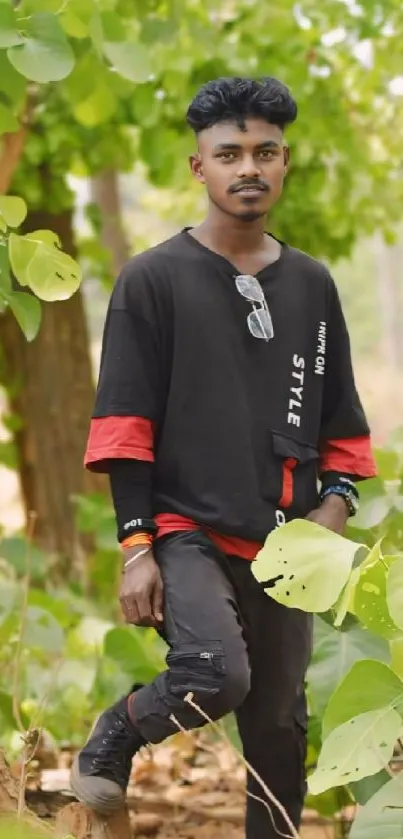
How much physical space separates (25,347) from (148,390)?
362cm

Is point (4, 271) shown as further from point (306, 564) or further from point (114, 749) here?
point (114, 749)

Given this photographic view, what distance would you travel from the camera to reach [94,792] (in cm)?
244

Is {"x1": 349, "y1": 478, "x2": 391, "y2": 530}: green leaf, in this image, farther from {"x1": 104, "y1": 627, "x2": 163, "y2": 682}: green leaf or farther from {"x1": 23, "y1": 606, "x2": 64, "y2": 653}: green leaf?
{"x1": 23, "y1": 606, "x2": 64, "y2": 653}: green leaf

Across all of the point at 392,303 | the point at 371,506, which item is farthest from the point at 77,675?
the point at 392,303

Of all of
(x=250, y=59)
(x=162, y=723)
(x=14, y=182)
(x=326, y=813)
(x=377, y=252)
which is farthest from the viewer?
(x=377, y=252)

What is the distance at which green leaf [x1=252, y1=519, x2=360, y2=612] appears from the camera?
1.93m

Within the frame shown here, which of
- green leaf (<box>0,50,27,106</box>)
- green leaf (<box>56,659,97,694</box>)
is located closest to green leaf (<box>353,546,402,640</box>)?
green leaf (<box>0,50,27,106</box>)

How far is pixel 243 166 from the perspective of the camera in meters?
2.38

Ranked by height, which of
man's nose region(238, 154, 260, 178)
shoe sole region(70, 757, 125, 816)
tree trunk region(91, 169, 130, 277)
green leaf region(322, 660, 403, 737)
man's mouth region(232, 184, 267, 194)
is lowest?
shoe sole region(70, 757, 125, 816)

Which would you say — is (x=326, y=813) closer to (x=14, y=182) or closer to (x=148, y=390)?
(x=148, y=390)

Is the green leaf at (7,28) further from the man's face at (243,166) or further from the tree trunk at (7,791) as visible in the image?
the tree trunk at (7,791)

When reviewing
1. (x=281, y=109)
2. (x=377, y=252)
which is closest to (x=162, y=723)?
(x=281, y=109)

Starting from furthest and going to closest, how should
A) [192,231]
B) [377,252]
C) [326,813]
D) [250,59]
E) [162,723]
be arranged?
[377,252], [250,59], [326,813], [192,231], [162,723]

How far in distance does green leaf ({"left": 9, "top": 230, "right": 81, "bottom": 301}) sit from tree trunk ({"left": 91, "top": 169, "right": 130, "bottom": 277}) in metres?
6.37
